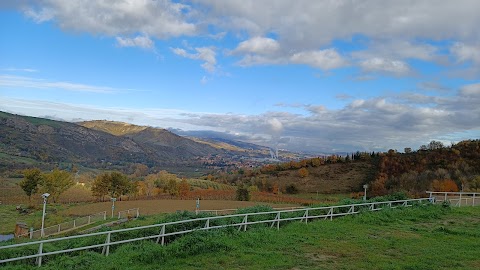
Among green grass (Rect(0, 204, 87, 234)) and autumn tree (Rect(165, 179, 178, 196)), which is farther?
autumn tree (Rect(165, 179, 178, 196))

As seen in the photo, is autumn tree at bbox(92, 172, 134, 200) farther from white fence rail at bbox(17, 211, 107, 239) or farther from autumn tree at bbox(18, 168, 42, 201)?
white fence rail at bbox(17, 211, 107, 239)

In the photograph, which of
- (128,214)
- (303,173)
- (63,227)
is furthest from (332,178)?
(63,227)

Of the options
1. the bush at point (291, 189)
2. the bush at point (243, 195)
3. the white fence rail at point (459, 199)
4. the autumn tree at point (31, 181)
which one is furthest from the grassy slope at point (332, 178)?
the autumn tree at point (31, 181)

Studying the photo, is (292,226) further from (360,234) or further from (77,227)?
(77,227)

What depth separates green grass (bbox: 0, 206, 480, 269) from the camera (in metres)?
10.4

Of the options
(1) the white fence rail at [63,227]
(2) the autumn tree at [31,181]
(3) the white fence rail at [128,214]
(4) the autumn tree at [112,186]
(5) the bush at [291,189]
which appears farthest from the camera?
(5) the bush at [291,189]

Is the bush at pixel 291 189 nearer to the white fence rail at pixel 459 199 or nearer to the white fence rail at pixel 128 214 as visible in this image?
the white fence rail at pixel 128 214

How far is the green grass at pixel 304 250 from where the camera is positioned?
10383 millimetres

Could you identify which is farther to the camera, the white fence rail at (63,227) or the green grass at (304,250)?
the white fence rail at (63,227)

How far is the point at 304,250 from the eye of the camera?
12531mm

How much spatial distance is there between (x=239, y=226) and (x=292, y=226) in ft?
8.42

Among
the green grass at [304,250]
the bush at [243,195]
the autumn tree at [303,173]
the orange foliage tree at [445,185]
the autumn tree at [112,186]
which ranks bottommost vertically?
the autumn tree at [112,186]

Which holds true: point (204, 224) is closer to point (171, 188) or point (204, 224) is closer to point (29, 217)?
point (29, 217)

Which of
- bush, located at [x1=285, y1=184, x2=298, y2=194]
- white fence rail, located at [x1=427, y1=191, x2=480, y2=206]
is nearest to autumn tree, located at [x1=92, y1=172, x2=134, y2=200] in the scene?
bush, located at [x1=285, y1=184, x2=298, y2=194]
